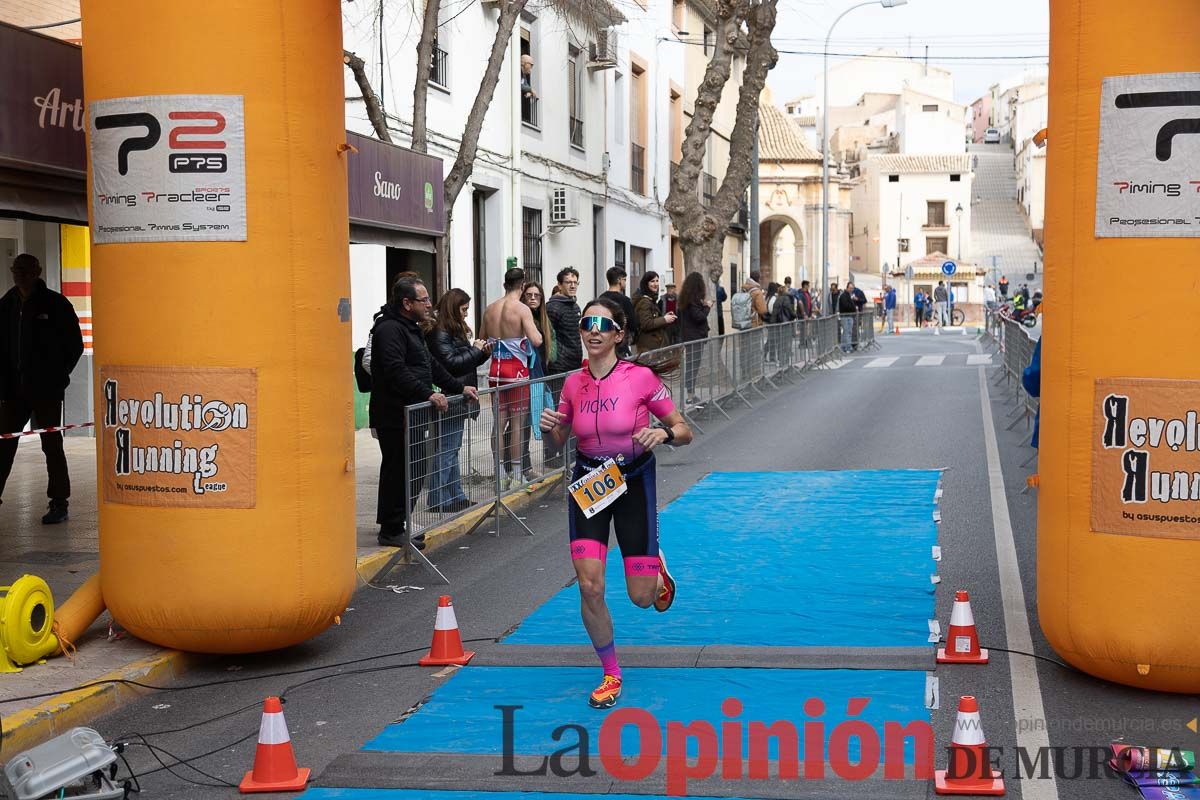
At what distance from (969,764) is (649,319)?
12938 mm

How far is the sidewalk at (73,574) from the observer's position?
6.40 meters

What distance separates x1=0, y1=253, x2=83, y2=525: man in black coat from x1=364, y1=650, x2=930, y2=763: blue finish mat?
5532 millimetres

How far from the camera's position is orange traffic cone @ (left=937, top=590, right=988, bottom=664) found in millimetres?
7062

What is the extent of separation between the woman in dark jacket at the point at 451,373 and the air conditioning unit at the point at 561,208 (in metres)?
12.2

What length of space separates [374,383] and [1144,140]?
594 cm

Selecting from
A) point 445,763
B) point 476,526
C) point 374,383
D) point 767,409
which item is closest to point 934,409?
point 767,409

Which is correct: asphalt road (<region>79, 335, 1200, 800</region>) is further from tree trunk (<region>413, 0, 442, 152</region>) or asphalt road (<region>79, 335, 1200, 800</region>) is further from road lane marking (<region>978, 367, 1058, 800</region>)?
tree trunk (<region>413, 0, 442, 152</region>)

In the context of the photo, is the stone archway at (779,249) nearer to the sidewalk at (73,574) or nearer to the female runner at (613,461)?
the sidewalk at (73,574)

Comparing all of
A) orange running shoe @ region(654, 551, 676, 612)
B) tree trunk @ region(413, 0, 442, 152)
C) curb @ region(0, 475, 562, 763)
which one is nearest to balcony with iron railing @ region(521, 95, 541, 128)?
tree trunk @ region(413, 0, 442, 152)

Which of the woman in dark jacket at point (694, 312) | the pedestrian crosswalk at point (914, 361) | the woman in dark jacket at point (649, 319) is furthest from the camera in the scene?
the pedestrian crosswalk at point (914, 361)

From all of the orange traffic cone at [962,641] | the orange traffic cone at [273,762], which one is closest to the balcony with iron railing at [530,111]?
the orange traffic cone at [962,641]

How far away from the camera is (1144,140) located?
645 centimetres

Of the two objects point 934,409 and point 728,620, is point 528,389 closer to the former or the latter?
point 728,620

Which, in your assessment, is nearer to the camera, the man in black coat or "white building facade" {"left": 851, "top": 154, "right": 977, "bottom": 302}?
the man in black coat
